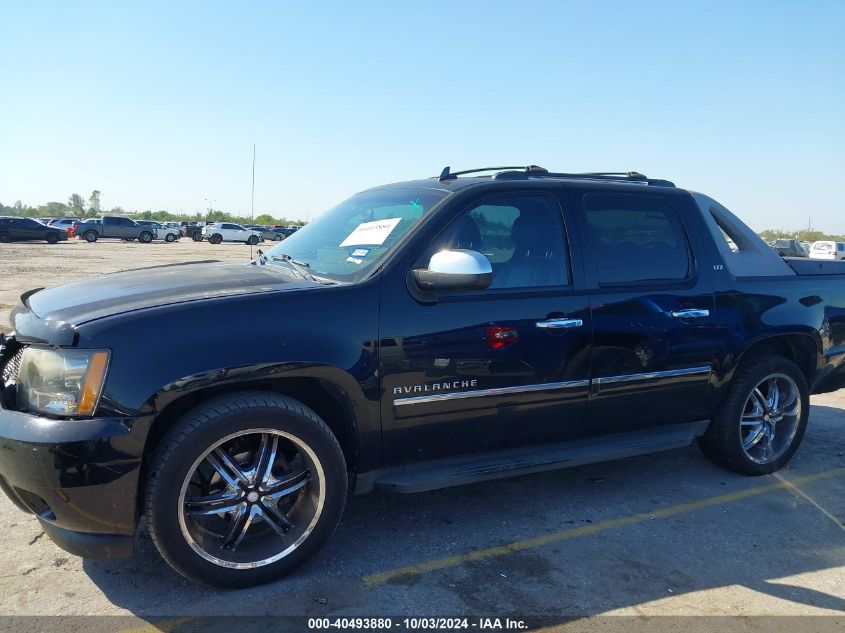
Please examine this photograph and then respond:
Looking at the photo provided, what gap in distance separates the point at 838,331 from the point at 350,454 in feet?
12.0

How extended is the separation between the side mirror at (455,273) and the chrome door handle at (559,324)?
18.2 inches

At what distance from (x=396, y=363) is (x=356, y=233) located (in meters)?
0.96

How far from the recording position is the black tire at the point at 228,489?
271cm

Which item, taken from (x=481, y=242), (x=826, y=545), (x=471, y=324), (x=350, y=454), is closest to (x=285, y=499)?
(x=350, y=454)

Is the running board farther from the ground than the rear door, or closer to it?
closer to it

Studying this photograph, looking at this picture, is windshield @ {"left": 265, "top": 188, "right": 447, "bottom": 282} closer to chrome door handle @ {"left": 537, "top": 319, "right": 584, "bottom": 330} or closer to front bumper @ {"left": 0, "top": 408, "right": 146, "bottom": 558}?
chrome door handle @ {"left": 537, "top": 319, "right": 584, "bottom": 330}

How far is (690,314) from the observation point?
399 centimetres

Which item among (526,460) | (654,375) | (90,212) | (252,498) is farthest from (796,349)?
(90,212)

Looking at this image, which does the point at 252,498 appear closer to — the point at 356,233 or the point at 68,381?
the point at 68,381

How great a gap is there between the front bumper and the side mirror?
1.42m

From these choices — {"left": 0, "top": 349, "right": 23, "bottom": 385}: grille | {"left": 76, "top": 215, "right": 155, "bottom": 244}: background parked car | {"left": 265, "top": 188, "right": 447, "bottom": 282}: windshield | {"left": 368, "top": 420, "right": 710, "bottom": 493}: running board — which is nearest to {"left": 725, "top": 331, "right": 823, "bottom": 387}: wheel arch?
{"left": 368, "top": 420, "right": 710, "bottom": 493}: running board

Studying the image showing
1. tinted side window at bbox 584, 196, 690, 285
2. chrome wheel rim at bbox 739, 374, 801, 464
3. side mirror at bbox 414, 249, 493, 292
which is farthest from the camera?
chrome wheel rim at bbox 739, 374, 801, 464

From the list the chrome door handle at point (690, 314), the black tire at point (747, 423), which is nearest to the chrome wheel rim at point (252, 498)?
the chrome door handle at point (690, 314)

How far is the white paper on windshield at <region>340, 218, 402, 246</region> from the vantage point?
3520mm
